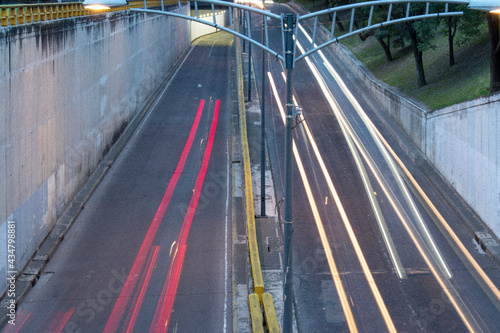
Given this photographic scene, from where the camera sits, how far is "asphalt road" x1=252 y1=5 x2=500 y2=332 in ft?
50.8

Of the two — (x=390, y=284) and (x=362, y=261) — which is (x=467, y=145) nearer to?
(x=362, y=261)

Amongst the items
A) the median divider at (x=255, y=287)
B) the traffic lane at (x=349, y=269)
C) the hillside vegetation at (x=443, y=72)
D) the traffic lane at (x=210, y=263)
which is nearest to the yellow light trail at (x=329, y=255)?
the traffic lane at (x=349, y=269)

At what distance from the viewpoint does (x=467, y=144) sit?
21.5 m

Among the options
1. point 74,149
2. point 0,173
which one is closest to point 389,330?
point 0,173

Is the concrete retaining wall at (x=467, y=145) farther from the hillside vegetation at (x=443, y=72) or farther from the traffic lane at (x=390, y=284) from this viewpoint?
the traffic lane at (x=390, y=284)

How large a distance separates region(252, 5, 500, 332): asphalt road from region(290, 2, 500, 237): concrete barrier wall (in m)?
0.80

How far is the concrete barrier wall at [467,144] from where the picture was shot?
1928 centimetres

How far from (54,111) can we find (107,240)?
16.4 feet

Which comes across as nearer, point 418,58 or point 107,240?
point 107,240

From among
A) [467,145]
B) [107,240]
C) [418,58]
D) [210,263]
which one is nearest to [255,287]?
[210,263]

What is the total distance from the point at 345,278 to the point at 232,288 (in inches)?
145

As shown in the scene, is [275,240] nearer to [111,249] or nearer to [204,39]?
[111,249]

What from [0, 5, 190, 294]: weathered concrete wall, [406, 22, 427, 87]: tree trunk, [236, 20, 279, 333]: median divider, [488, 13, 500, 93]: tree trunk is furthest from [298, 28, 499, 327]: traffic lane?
[0, 5, 190, 294]: weathered concrete wall

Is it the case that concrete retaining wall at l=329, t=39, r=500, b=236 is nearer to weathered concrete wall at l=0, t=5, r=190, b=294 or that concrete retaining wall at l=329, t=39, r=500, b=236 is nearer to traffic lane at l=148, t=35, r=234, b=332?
traffic lane at l=148, t=35, r=234, b=332
